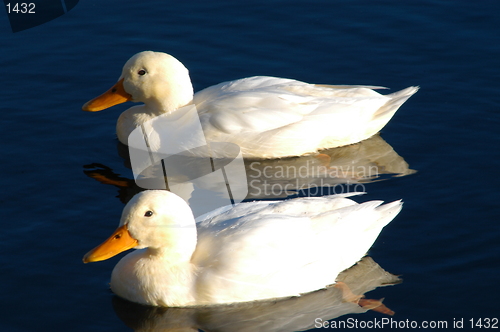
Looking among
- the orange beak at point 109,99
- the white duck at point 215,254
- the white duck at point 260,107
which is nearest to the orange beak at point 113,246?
the white duck at point 215,254

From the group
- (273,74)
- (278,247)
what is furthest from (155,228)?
(273,74)

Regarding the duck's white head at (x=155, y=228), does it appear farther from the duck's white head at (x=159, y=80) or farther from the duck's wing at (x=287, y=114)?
the duck's white head at (x=159, y=80)

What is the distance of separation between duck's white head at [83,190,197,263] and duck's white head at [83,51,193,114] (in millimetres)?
3036

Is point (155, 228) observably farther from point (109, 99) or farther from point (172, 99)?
point (109, 99)

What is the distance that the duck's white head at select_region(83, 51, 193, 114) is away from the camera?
30.0 feet

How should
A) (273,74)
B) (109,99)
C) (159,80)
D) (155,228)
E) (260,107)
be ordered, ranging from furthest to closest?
(273,74) < (109,99) < (159,80) < (260,107) < (155,228)

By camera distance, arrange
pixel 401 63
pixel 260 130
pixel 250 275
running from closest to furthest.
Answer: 1. pixel 250 275
2. pixel 260 130
3. pixel 401 63

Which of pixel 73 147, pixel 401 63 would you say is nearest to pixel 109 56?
pixel 73 147

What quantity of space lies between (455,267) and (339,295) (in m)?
1.10

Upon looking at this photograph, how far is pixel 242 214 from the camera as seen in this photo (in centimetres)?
Answer: 677

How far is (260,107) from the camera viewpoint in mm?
8820

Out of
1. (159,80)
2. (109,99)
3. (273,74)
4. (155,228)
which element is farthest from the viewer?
(273,74)

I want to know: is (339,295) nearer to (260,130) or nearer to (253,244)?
(253,244)

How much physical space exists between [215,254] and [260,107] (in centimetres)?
284
